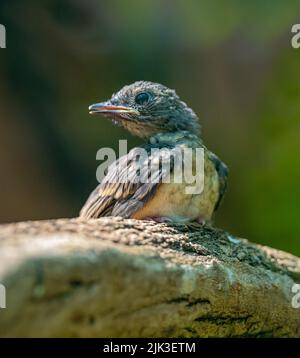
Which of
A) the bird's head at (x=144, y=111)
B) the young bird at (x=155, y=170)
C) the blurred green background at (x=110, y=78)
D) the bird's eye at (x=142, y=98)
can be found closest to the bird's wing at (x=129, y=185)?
the young bird at (x=155, y=170)

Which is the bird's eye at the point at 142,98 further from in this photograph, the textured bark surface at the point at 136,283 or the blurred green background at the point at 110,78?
the blurred green background at the point at 110,78

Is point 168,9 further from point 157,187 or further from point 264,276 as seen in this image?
point 264,276

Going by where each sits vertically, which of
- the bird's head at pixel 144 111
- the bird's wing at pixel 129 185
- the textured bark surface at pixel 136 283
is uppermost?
the bird's head at pixel 144 111

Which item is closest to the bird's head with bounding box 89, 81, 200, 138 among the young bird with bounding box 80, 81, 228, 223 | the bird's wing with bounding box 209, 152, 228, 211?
the young bird with bounding box 80, 81, 228, 223

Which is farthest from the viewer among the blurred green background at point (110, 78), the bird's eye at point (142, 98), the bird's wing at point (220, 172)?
the blurred green background at point (110, 78)

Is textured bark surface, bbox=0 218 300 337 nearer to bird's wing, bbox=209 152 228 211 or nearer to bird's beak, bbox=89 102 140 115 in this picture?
bird's wing, bbox=209 152 228 211
